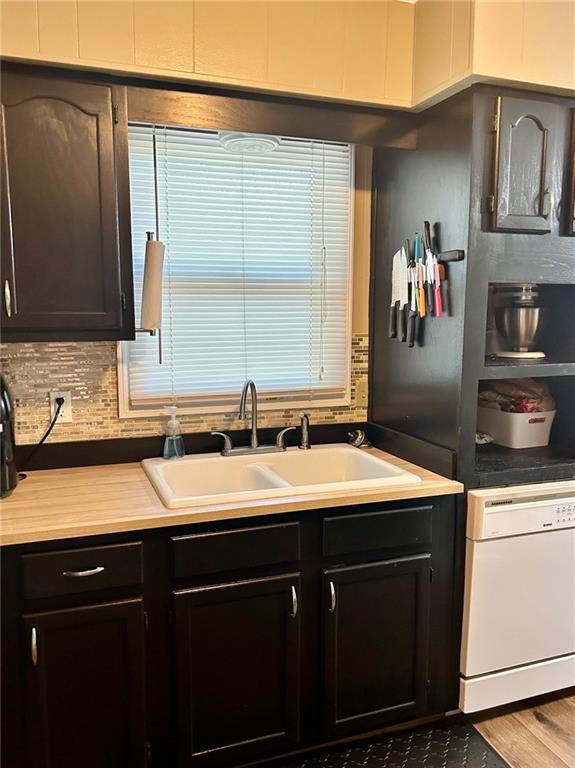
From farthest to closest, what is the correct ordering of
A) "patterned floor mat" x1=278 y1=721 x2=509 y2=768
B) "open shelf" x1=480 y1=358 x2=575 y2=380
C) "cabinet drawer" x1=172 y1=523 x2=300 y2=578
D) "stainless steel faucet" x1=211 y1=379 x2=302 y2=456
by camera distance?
"stainless steel faucet" x1=211 y1=379 x2=302 y2=456
"open shelf" x1=480 y1=358 x2=575 y2=380
"patterned floor mat" x1=278 y1=721 x2=509 y2=768
"cabinet drawer" x1=172 y1=523 x2=300 y2=578

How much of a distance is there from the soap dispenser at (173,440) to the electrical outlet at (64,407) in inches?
13.9

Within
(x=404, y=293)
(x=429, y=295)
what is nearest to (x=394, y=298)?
(x=404, y=293)

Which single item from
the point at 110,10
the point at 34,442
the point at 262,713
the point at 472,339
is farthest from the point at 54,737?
→ the point at 110,10

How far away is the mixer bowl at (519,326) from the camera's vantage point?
2.30 meters

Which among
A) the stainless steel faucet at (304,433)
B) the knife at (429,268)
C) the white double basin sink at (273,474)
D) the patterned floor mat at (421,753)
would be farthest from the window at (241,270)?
the patterned floor mat at (421,753)

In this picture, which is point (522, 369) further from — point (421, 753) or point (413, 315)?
point (421, 753)

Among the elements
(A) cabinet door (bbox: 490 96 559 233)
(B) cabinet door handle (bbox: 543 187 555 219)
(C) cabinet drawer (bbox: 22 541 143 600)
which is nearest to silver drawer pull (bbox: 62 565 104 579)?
(C) cabinet drawer (bbox: 22 541 143 600)

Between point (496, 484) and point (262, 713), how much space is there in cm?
108

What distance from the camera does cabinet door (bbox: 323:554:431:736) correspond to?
196cm

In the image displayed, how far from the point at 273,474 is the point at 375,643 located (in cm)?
66

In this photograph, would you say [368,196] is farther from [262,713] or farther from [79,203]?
[262,713]

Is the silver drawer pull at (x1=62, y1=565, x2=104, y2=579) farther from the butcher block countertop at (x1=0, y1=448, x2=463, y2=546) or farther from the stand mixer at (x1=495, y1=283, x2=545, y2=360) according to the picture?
the stand mixer at (x1=495, y1=283, x2=545, y2=360)

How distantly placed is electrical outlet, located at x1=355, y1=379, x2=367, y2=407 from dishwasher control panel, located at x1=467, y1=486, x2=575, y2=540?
0.75 m

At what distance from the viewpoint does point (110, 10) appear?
1.85m
